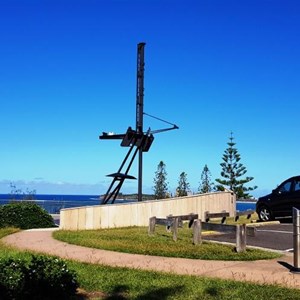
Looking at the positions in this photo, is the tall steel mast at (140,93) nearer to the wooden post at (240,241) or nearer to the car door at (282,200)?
the car door at (282,200)

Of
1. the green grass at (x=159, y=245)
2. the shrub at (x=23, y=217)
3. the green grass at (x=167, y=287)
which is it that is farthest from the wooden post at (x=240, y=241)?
the shrub at (x=23, y=217)

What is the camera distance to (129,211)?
62.1 feet

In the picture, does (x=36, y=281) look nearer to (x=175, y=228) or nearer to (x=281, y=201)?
(x=175, y=228)

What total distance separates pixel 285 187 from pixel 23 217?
10344 millimetres

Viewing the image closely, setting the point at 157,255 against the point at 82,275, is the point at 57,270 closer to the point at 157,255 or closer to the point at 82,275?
the point at 82,275

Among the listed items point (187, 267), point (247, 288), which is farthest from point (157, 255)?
point (247, 288)

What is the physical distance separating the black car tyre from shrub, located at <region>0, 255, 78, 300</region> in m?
14.9

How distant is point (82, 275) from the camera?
834 cm

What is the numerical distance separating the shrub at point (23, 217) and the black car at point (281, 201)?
8800 millimetres

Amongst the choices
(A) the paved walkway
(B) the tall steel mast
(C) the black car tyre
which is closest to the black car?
(C) the black car tyre

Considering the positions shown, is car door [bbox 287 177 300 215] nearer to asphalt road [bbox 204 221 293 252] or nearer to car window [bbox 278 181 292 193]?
car window [bbox 278 181 292 193]

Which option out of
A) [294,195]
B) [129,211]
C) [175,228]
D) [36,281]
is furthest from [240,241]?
[294,195]

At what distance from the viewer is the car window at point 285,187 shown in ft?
65.2

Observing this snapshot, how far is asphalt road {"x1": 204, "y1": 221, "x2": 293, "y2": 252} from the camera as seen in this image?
12.8 meters
